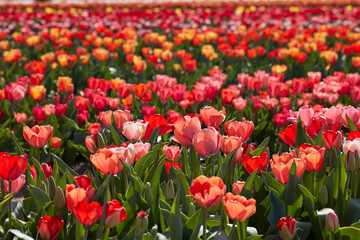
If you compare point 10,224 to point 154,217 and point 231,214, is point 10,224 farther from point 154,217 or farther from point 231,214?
point 231,214

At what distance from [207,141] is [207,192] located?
0.38 meters

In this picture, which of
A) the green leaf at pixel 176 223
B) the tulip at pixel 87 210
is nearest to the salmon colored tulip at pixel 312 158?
the green leaf at pixel 176 223

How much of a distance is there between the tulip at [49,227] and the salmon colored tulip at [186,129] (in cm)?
69

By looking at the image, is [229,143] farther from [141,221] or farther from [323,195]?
[141,221]

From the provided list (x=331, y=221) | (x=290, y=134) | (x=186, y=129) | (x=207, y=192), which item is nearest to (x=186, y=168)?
(x=186, y=129)

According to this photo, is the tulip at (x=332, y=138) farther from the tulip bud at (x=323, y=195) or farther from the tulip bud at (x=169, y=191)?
the tulip bud at (x=169, y=191)

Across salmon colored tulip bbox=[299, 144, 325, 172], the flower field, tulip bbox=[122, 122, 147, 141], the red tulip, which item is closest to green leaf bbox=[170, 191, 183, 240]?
the flower field

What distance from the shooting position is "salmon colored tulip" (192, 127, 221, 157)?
2.23 m

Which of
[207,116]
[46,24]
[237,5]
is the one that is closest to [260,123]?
[207,116]

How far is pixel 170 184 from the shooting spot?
7.54ft

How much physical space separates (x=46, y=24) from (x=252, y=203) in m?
Answer: 9.44

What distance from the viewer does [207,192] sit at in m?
1.90

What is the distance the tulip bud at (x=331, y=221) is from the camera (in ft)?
6.42

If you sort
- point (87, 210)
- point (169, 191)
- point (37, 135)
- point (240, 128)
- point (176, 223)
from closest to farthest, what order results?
point (87, 210)
point (176, 223)
point (169, 191)
point (240, 128)
point (37, 135)
